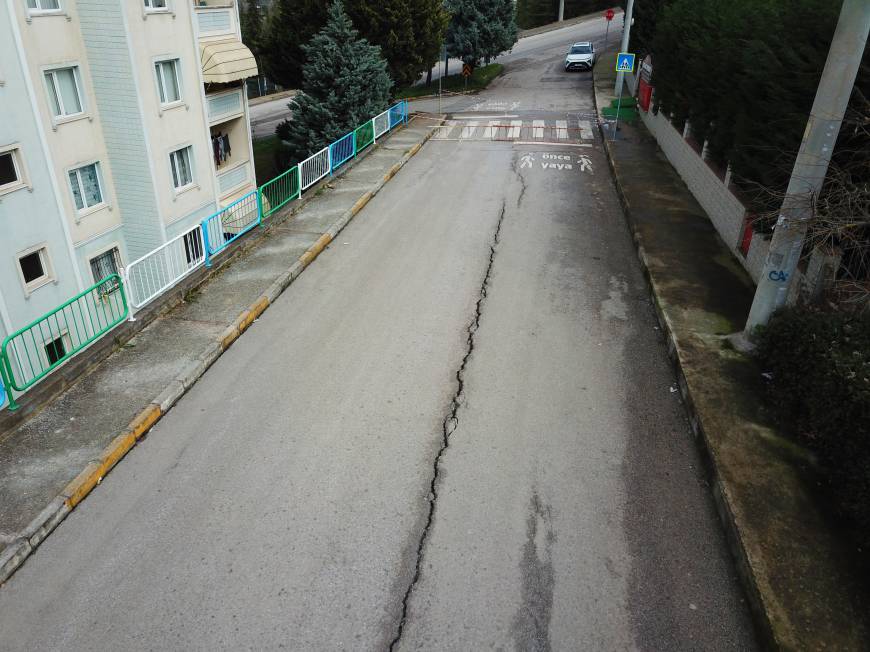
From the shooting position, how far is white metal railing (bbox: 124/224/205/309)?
994 centimetres

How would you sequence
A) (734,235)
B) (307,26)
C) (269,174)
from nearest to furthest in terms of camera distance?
1. (734,235)
2. (307,26)
3. (269,174)

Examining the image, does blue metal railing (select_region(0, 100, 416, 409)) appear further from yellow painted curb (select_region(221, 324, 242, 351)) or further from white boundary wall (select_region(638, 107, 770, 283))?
white boundary wall (select_region(638, 107, 770, 283))

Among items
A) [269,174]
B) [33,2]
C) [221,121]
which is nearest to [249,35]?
[269,174]

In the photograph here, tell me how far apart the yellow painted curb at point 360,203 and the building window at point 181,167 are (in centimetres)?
658

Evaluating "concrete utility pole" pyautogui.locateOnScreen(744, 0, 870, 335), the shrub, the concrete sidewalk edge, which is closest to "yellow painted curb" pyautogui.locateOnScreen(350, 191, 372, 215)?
the concrete sidewalk edge

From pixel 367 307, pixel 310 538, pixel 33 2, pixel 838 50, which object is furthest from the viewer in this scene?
pixel 33 2

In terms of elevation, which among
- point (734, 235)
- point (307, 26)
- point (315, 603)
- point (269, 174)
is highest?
point (307, 26)

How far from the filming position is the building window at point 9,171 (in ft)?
44.9

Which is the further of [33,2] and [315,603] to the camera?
[33,2]

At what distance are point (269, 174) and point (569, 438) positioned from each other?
2577 cm

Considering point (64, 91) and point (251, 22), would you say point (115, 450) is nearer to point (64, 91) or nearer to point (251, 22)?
point (64, 91)

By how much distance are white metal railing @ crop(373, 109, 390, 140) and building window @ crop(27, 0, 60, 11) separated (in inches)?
383

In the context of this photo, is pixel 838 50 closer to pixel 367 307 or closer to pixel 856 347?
pixel 856 347

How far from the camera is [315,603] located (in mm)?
5453
